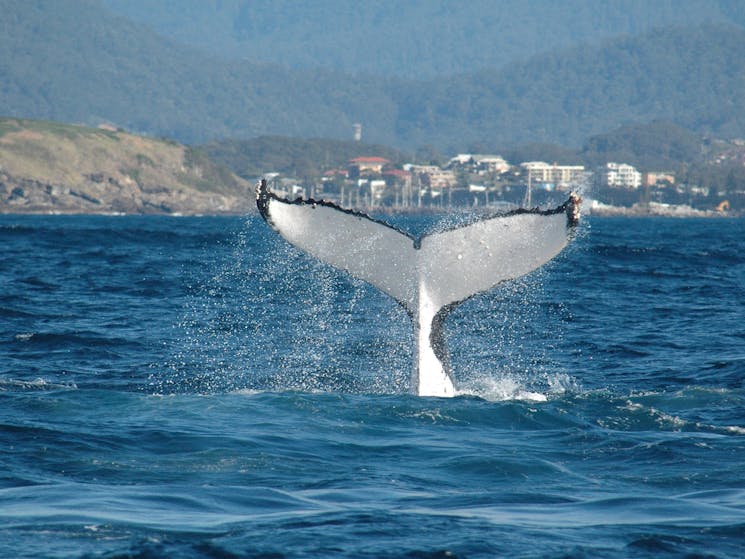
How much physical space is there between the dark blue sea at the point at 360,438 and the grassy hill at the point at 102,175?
122 metres

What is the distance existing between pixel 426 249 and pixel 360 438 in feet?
4.41

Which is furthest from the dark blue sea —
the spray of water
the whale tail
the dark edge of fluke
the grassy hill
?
the grassy hill

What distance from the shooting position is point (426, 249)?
25.4ft

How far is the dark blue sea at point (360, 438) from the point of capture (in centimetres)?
577

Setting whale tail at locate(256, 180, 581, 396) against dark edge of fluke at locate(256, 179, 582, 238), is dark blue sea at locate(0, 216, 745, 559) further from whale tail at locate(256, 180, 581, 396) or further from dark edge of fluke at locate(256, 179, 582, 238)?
dark edge of fluke at locate(256, 179, 582, 238)

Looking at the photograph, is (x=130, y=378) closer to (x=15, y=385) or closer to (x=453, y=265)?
(x=15, y=385)

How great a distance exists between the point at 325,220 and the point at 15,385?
427cm

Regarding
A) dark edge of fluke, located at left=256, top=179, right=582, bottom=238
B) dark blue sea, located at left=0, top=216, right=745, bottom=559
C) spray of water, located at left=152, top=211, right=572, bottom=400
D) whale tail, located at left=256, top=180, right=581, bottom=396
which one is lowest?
spray of water, located at left=152, top=211, right=572, bottom=400

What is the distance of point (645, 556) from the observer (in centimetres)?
550

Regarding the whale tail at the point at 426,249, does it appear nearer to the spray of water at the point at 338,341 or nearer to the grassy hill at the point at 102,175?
the spray of water at the point at 338,341

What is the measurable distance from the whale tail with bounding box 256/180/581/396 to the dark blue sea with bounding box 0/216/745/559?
913mm

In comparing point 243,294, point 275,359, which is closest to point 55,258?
point 243,294

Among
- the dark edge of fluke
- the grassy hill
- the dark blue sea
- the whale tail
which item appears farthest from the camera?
the grassy hill

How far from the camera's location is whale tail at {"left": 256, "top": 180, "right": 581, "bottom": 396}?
23.5ft
